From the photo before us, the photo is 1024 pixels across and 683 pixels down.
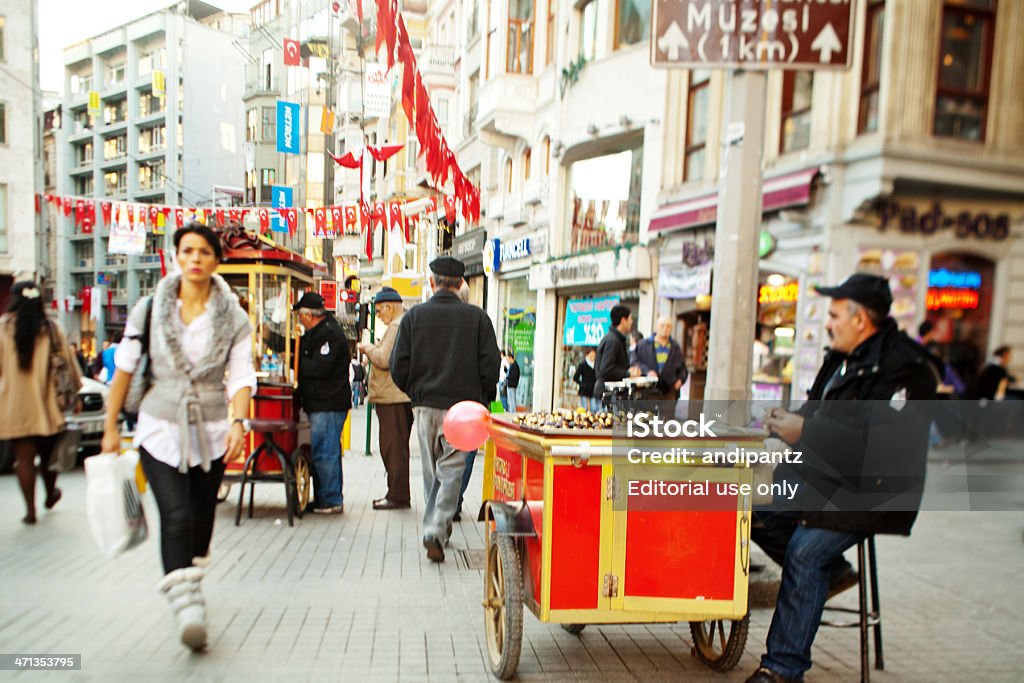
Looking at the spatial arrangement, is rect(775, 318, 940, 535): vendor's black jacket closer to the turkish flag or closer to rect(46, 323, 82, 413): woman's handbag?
rect(46, 323, 82, 413): woman's handbag

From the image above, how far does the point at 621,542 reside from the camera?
299 cm

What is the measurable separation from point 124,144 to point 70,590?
18.4 feet

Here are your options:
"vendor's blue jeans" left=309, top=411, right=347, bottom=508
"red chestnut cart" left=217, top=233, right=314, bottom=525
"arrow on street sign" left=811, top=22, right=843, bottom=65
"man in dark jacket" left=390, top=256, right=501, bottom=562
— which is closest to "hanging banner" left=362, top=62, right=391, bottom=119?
"red chestnut cart" left=217, top=233, right=314, bottom=525

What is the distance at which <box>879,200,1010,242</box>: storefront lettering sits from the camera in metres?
3.65

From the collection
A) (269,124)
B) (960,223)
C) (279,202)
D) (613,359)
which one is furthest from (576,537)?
(279,202)

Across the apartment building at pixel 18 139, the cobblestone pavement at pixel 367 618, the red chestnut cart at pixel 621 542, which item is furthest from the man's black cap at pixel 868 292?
the apartment building at pixel 18 139

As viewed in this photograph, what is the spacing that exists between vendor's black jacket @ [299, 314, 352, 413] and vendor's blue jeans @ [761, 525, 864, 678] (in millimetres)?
4070

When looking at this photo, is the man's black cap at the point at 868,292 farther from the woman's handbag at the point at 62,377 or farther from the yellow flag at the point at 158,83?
the yellow flag at the point at 158,83

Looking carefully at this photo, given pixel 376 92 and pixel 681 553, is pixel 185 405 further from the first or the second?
pixel 376 92

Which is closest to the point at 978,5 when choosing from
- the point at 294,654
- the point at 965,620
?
the point at 965,620

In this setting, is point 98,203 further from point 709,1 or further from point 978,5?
point 978,5

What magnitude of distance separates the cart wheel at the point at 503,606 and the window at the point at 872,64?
127 inches

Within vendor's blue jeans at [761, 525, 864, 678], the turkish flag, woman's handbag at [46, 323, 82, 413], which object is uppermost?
the turkish flag

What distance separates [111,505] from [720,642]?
9.03 ft
